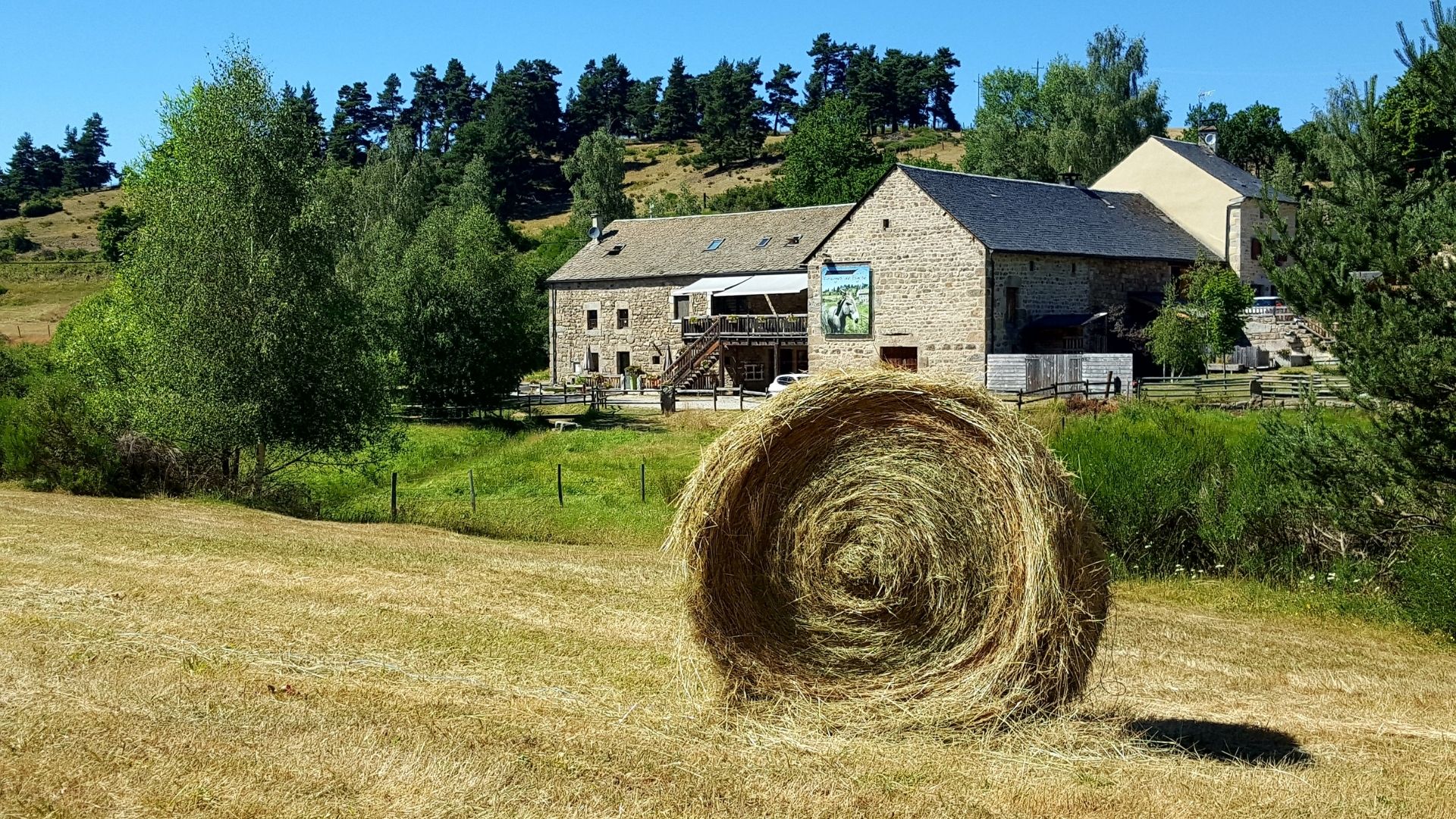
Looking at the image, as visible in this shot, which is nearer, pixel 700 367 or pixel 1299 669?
pixel 1299 669

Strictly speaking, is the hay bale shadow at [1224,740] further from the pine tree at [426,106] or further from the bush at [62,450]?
the pine tree at [426,106]

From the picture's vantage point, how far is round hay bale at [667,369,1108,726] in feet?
23.5

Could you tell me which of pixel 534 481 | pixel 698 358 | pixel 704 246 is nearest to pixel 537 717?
pixel 534 481

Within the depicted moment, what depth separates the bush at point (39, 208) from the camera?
95.0 meters

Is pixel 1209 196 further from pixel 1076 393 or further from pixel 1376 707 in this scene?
pixel 1376 707

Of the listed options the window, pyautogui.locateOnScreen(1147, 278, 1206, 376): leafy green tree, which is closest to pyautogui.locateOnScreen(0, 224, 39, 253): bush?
the window

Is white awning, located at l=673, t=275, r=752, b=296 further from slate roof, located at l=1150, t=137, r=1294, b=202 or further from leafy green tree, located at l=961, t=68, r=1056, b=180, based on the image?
leafy green tree, located at l=961, t=68, r=1056, b=180

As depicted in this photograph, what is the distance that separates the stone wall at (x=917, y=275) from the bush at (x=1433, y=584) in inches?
879

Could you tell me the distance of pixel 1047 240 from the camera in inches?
1489

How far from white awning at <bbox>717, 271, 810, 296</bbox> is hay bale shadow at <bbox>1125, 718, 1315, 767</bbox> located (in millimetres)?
34883

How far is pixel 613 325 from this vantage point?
50.3 metres

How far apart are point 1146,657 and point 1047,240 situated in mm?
29099

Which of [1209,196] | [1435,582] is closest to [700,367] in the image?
[1209,196]

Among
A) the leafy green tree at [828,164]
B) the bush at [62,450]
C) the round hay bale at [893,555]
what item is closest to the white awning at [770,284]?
the leafy green tree at [828,164]
